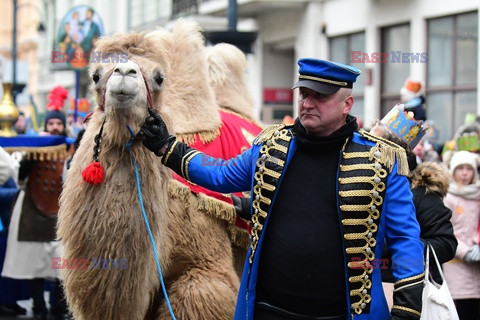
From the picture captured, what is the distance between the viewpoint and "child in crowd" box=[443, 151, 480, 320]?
7977 millimetres

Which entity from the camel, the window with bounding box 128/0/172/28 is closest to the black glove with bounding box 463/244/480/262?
the camel

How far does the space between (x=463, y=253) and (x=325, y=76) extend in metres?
4.37

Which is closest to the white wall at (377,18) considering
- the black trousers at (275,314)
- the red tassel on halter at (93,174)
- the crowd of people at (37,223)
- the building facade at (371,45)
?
the building facade at (371,45)

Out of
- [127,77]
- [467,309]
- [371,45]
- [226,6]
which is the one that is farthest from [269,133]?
[226,6]

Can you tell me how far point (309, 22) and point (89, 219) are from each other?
1617cm

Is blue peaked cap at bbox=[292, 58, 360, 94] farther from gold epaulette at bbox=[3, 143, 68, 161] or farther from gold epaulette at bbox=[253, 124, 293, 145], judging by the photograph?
gold epaulette at bbox=[3, 143, 68, 161]

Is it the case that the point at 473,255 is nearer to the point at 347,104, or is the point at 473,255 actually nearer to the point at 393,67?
the point at 347,104

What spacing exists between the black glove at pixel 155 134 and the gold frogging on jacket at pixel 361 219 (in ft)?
3.07

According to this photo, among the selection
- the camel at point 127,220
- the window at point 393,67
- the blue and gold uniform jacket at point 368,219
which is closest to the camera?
the blue and gold uniform jacket at point 368,219

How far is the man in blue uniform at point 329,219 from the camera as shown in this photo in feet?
13.2

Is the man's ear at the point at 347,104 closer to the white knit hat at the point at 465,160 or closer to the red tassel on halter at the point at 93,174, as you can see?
the red tassel on halter at the point at 93,174

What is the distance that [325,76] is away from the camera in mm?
4086

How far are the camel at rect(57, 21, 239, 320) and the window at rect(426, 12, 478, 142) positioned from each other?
33.4 feet

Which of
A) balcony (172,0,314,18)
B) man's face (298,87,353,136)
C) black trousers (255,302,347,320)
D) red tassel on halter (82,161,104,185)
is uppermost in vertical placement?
balcony (172,0,314,18)
